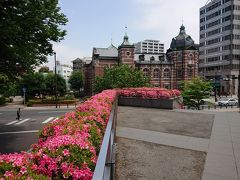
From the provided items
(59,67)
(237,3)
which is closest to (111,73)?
(237,3)

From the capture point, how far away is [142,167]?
6480mm

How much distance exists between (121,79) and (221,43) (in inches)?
2141

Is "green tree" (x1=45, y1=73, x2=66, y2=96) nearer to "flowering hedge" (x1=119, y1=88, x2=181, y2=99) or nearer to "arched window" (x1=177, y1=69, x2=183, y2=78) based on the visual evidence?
"arched window" (x1=177, y1=69, x2=183, y2=78)

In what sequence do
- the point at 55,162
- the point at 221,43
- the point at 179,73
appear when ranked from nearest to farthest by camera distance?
1. the point at 55,162
2. the point at 179,73
3. the point at 221,43

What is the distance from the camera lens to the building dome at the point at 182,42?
2729 inches

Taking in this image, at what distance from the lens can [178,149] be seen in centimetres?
820

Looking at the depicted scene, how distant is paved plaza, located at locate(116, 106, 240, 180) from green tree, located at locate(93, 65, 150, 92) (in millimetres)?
26539

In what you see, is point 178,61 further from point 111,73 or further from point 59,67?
point 59,67

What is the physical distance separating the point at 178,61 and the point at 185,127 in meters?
61.4

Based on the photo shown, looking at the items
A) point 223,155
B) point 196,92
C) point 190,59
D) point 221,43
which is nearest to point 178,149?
point 223,155

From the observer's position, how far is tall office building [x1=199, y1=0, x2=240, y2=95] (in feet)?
250

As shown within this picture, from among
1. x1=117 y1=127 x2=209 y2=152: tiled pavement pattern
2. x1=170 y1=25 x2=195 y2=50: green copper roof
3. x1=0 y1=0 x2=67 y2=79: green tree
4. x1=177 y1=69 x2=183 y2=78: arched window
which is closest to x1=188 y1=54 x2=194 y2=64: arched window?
x1=170 y1=25 x2=195 y2=50: green copper roof

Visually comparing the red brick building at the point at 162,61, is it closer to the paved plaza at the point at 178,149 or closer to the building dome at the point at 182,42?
the building dome at the point at 182,42

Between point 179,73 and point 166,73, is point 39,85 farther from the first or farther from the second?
point 179,73
